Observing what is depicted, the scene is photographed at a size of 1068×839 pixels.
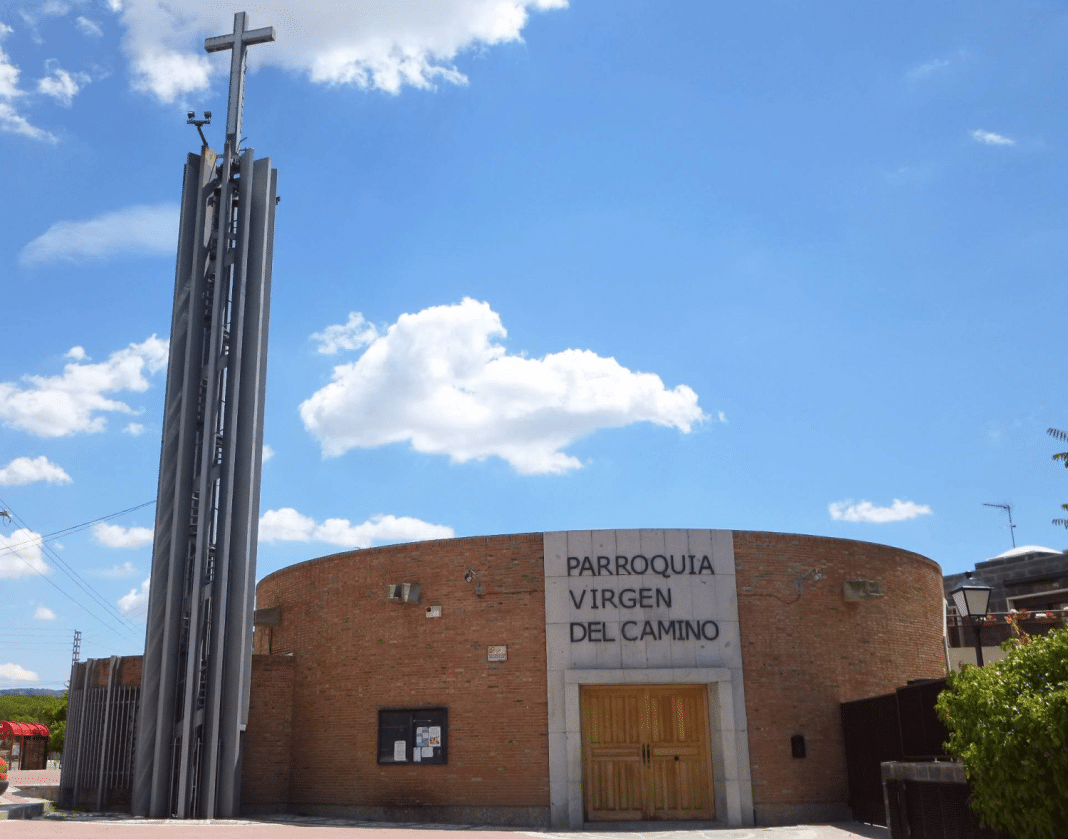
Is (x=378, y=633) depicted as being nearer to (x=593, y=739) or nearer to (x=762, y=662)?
(x=593, y=739)

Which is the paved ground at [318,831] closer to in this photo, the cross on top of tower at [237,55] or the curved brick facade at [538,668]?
the curved brick facade at [538,668]

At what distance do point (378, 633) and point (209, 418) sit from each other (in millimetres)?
5570

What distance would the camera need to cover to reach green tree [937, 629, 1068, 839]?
853 centimetres

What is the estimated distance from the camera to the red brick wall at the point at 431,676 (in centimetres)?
1839

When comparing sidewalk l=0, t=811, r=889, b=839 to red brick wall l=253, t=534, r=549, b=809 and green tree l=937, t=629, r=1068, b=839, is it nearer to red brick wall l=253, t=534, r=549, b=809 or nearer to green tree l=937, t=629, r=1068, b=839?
red brick wall l=253, t=534, r=549, b=809

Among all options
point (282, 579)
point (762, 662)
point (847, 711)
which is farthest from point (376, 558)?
point (847, 711)

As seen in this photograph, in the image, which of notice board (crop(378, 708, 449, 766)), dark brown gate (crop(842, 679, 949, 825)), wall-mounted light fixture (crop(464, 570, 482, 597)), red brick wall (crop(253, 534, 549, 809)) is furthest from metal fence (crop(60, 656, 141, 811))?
dark brown gate (crop(842, 679, 949, 825))

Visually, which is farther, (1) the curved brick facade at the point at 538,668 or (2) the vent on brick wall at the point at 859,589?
(2) the vent on brick wall at the point at 859,589

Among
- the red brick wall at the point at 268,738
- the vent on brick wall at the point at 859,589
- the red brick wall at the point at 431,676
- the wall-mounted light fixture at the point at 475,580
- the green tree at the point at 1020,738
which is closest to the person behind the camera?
the green tree at the point at 1020,738

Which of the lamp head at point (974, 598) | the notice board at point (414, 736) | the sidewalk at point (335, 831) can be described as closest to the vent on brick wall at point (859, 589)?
the lamp head at point (974, 598)

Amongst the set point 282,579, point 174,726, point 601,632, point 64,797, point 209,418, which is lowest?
point 64,797

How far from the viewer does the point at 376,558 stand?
66.5ft

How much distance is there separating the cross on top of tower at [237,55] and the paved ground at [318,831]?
45.2ft

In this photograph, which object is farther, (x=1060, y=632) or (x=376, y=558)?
(x=376, y=558)
